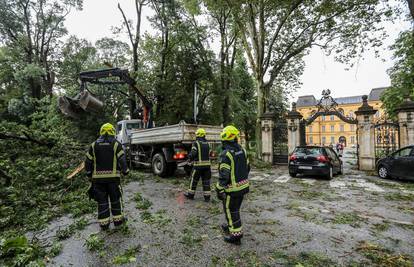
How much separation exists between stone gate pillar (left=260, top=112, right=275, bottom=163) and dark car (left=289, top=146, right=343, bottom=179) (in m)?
4.27

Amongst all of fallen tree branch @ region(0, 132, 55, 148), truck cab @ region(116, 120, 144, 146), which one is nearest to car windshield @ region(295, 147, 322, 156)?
truck cab @ region(116, 120, 144, 146)

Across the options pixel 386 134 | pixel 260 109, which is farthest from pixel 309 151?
pixel 386 134

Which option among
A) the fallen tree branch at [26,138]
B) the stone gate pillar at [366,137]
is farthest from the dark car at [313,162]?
the fallen tree branch at [26,138]

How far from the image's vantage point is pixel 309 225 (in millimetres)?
4500

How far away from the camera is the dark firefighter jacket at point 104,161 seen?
13.8 feet

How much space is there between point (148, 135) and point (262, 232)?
7.06m

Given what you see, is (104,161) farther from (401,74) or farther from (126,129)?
(401,74)

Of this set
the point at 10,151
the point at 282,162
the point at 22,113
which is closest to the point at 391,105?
the point at 282,162

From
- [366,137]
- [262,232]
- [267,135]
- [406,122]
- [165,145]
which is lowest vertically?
[262,232]

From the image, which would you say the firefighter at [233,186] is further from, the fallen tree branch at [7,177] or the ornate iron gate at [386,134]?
the ornate iron gate at [386,134]

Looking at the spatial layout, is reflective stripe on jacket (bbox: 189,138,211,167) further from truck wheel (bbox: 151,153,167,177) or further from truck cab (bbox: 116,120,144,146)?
truck cab (bbox: 116,120,144,146)

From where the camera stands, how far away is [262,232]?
13.5ft

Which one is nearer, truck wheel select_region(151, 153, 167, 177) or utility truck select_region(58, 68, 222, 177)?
utility truck select_region(58, 68, 222, 177)

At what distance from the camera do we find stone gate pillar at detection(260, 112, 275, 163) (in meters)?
14.8
